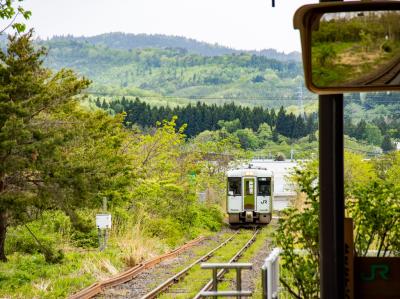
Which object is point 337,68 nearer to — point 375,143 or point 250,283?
point 250,283

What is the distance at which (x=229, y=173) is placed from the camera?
2648 centimetres

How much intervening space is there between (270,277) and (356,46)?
250 cm

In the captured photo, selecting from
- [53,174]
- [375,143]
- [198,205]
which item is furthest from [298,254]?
[198,205]

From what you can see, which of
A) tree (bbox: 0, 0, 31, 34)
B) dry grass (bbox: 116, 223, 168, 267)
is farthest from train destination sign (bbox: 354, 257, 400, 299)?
dry grass (bbox: 116, 223, 168, 267)

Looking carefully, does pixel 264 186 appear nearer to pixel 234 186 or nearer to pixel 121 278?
pixel 234 186

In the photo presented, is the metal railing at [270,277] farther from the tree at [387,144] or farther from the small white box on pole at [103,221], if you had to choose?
the tree at [387,144]

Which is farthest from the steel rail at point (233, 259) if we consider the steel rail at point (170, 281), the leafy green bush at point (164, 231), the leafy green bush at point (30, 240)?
the leafy green bush at point (30, 240)

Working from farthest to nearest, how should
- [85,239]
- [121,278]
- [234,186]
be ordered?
[234,186] → [85,239] → [121,278]

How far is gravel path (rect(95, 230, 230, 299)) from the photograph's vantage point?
37.7 ft

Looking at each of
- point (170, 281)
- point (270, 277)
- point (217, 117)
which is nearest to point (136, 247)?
point (170, 281)

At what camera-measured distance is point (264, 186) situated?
26.2m

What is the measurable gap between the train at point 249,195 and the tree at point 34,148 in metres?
11.7

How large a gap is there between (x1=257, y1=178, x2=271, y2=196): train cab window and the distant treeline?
19.3 m

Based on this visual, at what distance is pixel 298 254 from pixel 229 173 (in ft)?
70.2
